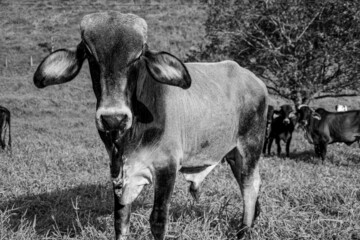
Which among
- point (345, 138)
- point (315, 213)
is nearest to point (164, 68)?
point (315, 213)

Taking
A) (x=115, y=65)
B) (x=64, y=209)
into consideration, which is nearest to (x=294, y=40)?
(x=64, y=209)

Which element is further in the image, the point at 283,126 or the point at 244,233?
the point at 283,126

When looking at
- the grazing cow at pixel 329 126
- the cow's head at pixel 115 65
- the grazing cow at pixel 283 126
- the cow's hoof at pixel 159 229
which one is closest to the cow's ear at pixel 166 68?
the cow's head at pixel 115 65

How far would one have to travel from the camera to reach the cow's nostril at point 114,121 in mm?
2113

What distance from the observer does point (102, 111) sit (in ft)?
6.92

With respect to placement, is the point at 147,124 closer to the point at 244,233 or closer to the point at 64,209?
the point at 244,233

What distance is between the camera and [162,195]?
2705 mm

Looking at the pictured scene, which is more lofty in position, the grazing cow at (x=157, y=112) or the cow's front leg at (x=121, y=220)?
the grazing cow at (x=157, y=112)

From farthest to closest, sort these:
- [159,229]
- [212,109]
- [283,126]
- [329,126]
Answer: [283,126], [329,126], [212,109], [159,229]

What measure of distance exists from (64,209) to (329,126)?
7318 mm

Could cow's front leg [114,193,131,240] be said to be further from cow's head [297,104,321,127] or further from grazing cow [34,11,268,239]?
cow's head [297,104,321,127]

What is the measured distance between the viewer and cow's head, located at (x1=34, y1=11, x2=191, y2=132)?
216 cm

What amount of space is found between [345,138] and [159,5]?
26.5 metres

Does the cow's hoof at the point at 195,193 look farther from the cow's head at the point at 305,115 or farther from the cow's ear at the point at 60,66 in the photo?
the cow's head at the point at 305,115
